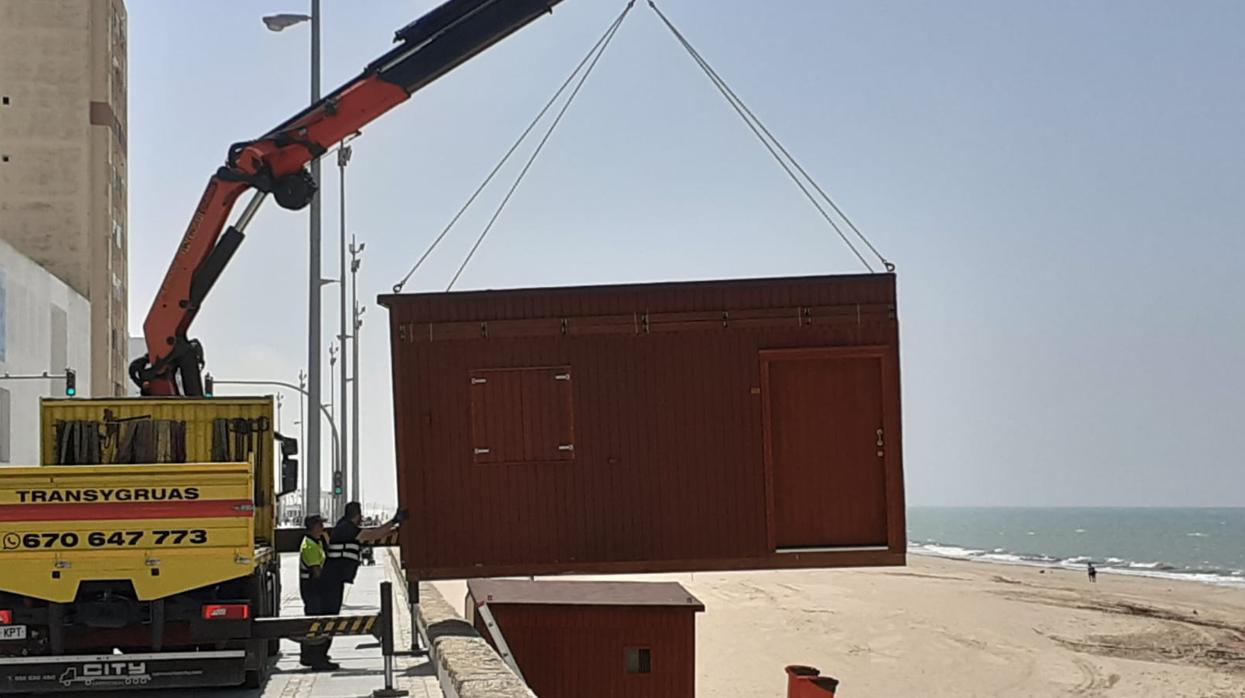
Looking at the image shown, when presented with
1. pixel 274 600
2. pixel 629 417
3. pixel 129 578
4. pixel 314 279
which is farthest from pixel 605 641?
pixel 314 279

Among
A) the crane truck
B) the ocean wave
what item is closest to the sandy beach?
the ocean wave

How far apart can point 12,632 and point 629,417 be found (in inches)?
246

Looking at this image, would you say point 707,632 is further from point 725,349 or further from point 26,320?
point 725,349

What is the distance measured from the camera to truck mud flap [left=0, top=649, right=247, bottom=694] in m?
11.9

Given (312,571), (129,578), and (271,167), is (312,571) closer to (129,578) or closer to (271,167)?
(129,578)

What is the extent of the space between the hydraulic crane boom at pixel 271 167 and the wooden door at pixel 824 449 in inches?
200

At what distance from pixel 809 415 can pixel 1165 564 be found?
9989 cm

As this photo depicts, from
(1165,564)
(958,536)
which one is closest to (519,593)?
(1165,564)

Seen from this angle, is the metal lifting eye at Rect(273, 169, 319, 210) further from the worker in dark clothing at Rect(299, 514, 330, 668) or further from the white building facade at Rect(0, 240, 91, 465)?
the white building facade at Rect(0, 240, 91, 465)

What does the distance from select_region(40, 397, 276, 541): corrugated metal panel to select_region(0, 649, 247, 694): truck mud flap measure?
3.35 meters

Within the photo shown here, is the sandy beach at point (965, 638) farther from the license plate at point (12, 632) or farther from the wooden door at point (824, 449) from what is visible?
Result: the license plate at point (12, 632)

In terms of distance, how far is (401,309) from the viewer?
50.7 ft

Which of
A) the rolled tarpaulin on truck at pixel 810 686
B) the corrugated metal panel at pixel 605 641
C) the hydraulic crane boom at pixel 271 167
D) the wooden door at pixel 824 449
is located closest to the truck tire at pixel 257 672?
the corrugated metal panel at pixel 605 641

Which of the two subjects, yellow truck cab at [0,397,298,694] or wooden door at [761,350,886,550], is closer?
yellow truck cab at [0,397,298,694]
